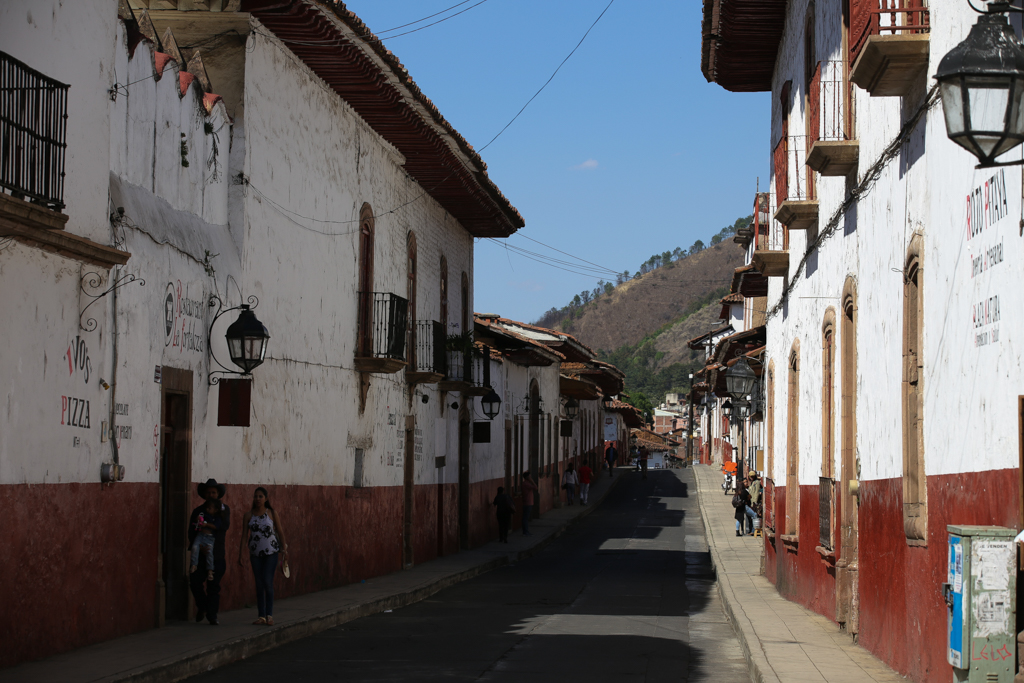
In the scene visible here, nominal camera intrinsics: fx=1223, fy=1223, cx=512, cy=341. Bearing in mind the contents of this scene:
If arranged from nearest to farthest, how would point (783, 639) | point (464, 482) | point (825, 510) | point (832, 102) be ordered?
point (783, 639)
point (832, 102)
point (825, 510)
point (464, 482)

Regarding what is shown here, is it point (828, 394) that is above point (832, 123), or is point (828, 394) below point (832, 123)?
below

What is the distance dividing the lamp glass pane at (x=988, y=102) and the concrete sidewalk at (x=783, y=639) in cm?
531

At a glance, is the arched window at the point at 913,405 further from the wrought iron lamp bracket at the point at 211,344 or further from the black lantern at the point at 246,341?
the wrought iron lamp bracket at the point at 211,344

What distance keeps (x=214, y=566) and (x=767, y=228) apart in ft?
33.8

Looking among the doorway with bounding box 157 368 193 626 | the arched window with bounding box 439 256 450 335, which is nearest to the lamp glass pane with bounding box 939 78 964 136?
the doorway with bounding box 157 368 193 626

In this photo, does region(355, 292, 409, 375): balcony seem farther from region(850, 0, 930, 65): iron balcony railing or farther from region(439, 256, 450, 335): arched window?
region(850, 0, 930, 65): iron balcony railing

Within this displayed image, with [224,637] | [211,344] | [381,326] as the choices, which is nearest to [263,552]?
[224,637]

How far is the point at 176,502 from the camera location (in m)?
12.9

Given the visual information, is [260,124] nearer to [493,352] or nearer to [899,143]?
[899,143]

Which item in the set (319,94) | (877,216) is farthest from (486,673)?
(319,94)

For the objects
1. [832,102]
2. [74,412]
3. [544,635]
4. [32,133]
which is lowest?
[544,635]

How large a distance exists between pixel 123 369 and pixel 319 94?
6.97m

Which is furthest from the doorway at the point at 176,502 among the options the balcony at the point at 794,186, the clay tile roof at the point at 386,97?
the balcony at the point at 794,186

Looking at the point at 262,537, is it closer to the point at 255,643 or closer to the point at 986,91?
the point at 255,643
